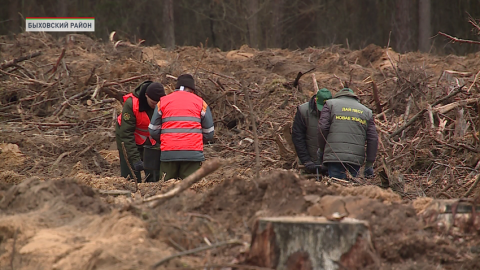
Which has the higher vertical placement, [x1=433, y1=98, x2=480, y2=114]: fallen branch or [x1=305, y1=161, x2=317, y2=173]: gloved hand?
[x1=433, y1=98, x2=480, y2=114]: fallen branch

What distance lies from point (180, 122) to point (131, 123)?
92cm

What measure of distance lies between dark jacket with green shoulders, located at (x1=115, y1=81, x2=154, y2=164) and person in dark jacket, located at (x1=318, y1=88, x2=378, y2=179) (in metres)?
2.25

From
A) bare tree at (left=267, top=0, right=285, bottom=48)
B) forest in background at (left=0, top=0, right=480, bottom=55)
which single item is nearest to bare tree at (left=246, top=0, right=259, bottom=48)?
forest in background at (left=0, top=0, right=480, bottom=55)

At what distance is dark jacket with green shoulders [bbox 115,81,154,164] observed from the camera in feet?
25.7

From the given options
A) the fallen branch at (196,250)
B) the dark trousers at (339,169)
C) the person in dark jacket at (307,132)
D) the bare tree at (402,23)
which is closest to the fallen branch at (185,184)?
the fallen branch at (196,250)

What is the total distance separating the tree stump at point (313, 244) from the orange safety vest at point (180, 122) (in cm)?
356

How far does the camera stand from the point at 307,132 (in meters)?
7.95

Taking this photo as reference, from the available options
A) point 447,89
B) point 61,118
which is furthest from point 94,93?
point 447,89

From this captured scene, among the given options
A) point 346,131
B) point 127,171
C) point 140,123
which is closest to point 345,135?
point 346,131

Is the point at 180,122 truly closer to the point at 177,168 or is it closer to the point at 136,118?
the point at 177,168

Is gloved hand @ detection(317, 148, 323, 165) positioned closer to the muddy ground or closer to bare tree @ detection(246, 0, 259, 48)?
the muddy ground

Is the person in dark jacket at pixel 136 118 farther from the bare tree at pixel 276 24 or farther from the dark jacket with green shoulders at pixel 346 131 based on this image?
the bare tree at pixel 276 24

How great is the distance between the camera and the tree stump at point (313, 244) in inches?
150

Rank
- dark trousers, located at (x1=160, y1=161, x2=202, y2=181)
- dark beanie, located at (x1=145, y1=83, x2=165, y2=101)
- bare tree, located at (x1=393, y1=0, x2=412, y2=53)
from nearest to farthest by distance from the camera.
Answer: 1. dark trousers, located at (x1=160, y1=161, x2=202, y2=181)
2. dark beanie, located at (x1=145, y1=83, x2=165, y2=101)
3. bare tree, located at (x1=393, y1=0, x2=412, y2=53)
